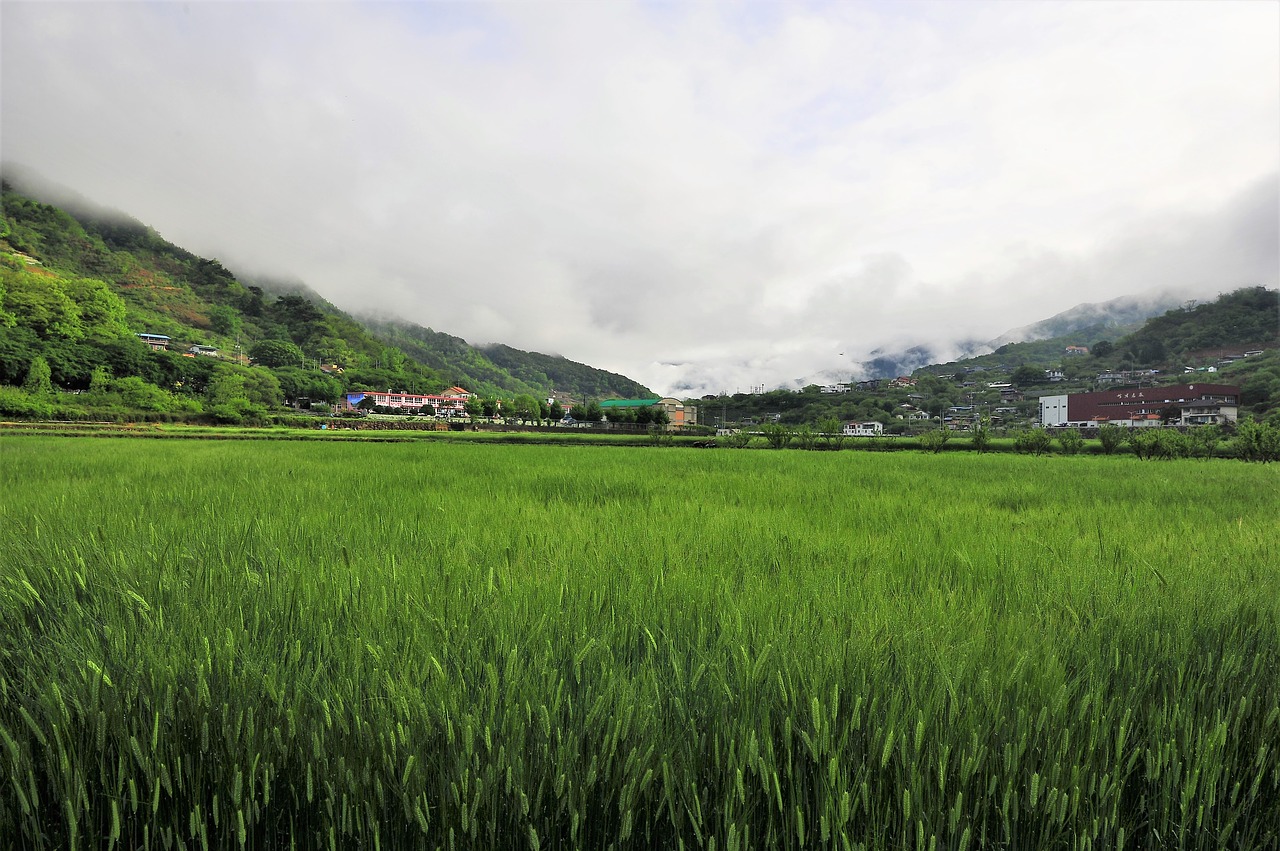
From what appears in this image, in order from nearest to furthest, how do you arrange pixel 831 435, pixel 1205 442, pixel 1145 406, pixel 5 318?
pixel 1205 442
pixel 831 435
pixel 5 318
pixel 1145 406

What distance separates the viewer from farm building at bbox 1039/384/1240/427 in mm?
61750

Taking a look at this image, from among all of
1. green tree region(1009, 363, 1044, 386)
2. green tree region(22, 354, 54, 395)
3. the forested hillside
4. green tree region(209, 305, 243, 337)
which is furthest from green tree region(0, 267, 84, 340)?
green tree region(1009, 363, 1044, 386)

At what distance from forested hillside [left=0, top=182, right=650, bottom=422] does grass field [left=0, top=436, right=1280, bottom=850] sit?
53283mm

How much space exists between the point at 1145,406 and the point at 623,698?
105440mm

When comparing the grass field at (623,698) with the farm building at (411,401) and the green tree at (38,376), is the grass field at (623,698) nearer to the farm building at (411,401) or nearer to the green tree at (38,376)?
the green tree at (38,376)

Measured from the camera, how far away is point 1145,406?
7306cm

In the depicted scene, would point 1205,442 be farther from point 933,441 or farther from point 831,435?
point 831,435

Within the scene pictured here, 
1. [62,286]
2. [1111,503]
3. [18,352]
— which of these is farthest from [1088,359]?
[62,286]

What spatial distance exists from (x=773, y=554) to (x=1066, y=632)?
4.06 feet

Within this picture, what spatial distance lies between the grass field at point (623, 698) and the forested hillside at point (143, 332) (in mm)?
53283

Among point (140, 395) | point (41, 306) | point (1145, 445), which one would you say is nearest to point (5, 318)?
point (41, 306)

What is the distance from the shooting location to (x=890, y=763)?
3.41 ft

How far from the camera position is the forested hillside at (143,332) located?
47.4 metres

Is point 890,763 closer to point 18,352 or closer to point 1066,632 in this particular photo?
A: point 1066,632
